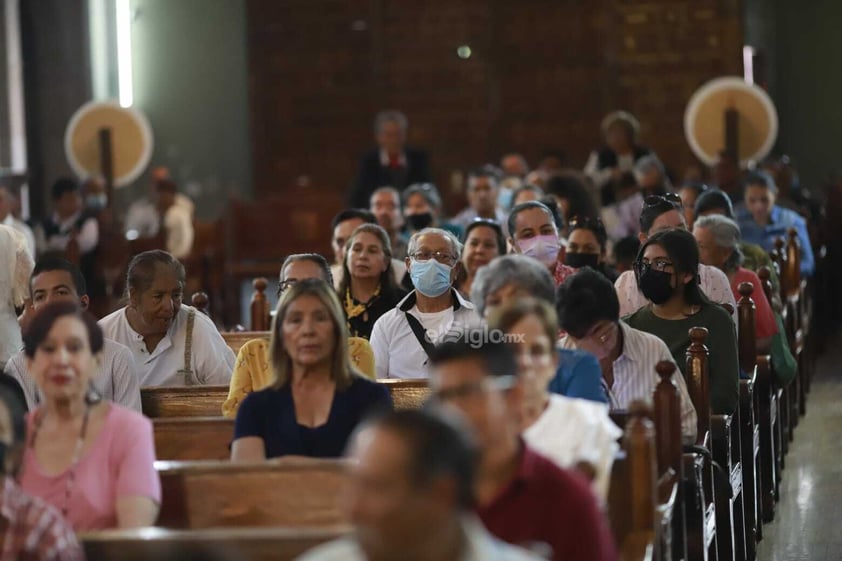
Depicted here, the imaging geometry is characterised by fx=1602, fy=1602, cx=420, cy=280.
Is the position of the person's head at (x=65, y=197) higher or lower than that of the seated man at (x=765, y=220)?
higher

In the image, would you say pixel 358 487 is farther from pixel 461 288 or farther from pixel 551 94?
pixel 551 94

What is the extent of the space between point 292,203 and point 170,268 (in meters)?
8.95

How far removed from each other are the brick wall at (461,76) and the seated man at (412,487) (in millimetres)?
13069

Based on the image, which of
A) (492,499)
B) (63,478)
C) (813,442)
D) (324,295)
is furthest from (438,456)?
(813,442)

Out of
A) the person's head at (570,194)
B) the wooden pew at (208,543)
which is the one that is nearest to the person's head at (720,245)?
the person's head at (570,194)

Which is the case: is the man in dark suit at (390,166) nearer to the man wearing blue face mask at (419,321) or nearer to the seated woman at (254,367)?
the man wearing blue face mask at (419,321)

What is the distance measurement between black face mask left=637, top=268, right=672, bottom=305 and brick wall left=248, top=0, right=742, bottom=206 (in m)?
9.73

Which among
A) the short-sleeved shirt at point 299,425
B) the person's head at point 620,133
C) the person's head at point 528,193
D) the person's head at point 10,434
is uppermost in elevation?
the person's head at point 620,133

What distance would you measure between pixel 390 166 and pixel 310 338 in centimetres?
821

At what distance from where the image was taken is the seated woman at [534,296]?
4.32 meters

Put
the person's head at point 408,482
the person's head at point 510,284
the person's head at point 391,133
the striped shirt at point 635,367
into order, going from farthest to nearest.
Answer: the person's head at point 391,133 → the striped shirt at point 635,367 → the person's head at point 510,284 → the person's head at point 408,482

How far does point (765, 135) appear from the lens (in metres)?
12.9

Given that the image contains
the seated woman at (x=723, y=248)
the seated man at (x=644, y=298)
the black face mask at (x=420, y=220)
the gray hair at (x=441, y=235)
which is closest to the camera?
the gray hair at (x=441, y=235)

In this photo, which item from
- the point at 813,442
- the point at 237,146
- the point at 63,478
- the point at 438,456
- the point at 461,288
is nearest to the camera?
the point at 438,456
